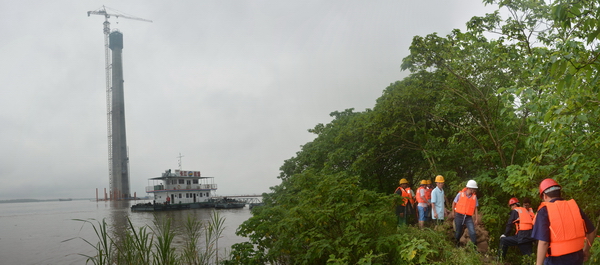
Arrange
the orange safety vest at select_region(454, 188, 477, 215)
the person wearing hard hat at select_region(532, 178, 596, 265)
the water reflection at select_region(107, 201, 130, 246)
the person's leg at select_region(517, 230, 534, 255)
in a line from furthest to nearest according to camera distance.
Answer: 1. the water reflection at select_region(107, 201, 130, 246)
2. the orange safety vest at select_region(454, 188, 477, 215)
3. the person's leg at select_region(517, 230, 534, 255)
4. the person wearing hard hat at select_region(532, 178, 596, 265)

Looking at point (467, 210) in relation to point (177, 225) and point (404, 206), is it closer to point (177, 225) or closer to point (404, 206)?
point (404, 206)

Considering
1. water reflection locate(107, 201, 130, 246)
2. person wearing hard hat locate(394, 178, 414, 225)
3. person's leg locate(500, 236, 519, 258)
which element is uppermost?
person wearing hard hat locate(394, 178, 414, 225)

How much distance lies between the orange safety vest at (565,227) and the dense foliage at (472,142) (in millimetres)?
978

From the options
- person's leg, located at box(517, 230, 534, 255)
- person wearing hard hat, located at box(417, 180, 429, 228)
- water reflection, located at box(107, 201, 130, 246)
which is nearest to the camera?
person's leg, located at box(517, 230, 534, 255)

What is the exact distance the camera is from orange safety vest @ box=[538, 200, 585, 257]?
354 cm

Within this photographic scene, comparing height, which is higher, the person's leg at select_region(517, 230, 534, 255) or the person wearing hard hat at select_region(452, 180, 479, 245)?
the person wearing hard hat at select_region(452, 180, 479, 245)

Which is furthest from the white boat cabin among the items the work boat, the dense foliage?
the dense foliage

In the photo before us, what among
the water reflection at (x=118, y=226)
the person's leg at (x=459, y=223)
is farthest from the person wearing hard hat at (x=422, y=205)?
the water reflection at (x=118, y=226)

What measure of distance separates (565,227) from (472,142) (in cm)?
833

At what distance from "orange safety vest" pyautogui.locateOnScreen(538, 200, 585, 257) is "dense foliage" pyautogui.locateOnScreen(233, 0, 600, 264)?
0.98 meters

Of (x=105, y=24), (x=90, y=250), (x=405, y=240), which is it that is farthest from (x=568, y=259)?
(x=105, y=24)

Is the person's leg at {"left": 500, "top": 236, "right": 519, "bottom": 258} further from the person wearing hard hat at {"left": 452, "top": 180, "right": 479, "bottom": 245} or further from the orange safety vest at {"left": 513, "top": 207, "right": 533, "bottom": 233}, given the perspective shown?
the person wearing hard hat at {"left": 452, "top": 180, "right": 479, "bottom": 245}

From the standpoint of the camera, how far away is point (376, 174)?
15.6 m

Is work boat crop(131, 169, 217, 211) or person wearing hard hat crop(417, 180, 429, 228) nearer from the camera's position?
person wearing hard hat crop(417, 180, 429, 228)
